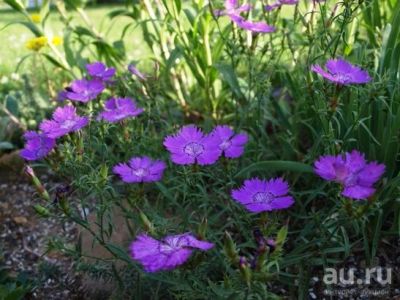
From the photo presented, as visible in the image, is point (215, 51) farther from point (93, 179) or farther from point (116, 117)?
point (93, 179)

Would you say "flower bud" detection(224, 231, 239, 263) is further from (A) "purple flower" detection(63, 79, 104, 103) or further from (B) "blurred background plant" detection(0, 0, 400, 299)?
(A) "purple flower" detection(63, 79, 104, 103)

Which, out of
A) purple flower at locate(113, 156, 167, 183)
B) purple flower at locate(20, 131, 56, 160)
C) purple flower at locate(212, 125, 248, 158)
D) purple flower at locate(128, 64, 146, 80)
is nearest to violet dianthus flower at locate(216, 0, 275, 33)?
purple flower at locate(128, 64, 146, 80)

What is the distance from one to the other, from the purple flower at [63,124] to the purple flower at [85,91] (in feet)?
0.47

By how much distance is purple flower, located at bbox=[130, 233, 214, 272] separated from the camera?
3.51 ft

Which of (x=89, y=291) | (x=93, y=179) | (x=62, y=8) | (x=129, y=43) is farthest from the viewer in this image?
(x=129, y=43)

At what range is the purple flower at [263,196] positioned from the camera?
1227 mm

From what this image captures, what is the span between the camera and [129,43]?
4609 millimetres

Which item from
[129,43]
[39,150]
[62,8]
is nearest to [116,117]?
[39,150]

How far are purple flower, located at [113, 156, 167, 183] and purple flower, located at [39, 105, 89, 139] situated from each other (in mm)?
147

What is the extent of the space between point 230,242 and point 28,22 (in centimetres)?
172

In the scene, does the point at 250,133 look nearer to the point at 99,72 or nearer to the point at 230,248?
the point at 99,72

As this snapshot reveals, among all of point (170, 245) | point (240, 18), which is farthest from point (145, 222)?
point (240, 18)

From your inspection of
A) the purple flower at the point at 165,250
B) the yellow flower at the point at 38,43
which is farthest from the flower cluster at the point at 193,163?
the yellow flower at the point at 38,43

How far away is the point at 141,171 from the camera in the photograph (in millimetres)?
1396
